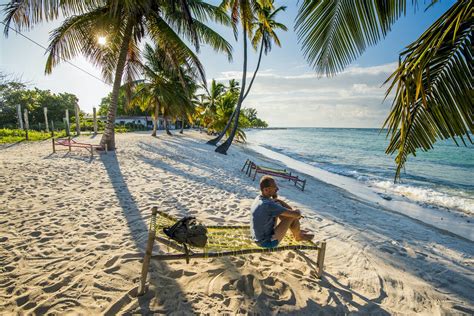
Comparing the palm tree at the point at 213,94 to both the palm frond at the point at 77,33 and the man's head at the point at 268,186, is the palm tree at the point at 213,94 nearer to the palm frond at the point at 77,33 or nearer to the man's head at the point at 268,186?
the palm frond at the point at 77,33

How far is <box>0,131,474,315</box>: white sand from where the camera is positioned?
7.80 ft

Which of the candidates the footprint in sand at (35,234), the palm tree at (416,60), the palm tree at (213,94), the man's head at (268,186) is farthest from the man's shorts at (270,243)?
the palm tree at (213,94)

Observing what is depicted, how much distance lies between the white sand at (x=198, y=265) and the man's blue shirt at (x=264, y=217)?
0.51 m

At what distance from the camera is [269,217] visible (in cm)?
272

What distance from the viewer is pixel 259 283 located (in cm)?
269

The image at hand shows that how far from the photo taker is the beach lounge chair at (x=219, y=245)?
2.38 meters

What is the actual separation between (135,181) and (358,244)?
18.0ft

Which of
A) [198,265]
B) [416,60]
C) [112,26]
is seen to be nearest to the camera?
[416,60]

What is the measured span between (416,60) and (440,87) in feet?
1.34

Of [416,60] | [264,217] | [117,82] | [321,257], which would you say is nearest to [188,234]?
[264,217]

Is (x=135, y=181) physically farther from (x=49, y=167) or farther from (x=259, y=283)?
(x=259, y=283)

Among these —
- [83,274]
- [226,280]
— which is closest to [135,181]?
[83,274]

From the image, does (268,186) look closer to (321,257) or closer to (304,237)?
(304,237)

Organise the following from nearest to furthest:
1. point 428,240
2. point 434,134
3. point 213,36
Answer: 1. point 434,134
2. point 428,240
3. point 213,36
